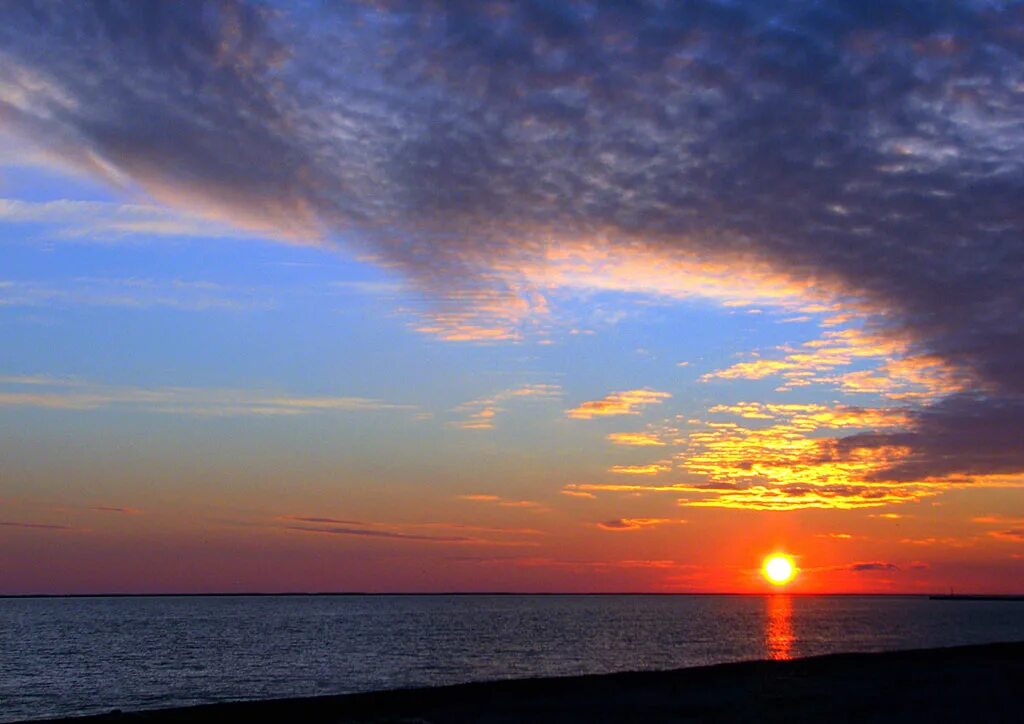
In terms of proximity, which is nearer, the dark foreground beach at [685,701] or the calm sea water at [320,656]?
the dark foreground beach at [685,701]

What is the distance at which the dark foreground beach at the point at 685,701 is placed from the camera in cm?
2856

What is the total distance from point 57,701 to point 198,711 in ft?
88.6

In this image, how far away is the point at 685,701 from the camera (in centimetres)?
3200

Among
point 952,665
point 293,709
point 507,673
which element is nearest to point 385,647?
point 507,673

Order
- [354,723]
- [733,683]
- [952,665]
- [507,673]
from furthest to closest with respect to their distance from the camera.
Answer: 1. [507,673]
2. [952,665]
3. [733,683]
4. [354,723]

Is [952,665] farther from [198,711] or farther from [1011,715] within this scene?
[198,711]

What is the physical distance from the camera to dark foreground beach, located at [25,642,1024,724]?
93.7ft

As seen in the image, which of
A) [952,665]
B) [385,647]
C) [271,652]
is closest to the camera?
[952,665]

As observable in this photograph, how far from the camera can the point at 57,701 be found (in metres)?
51.6

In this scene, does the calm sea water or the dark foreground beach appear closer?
the dark foreground beach

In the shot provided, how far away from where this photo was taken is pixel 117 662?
2965 inches

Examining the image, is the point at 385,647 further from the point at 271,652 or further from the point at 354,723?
the point at 354,723

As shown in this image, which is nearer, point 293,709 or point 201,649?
point 293,709

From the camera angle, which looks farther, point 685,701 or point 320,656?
point 320,656
